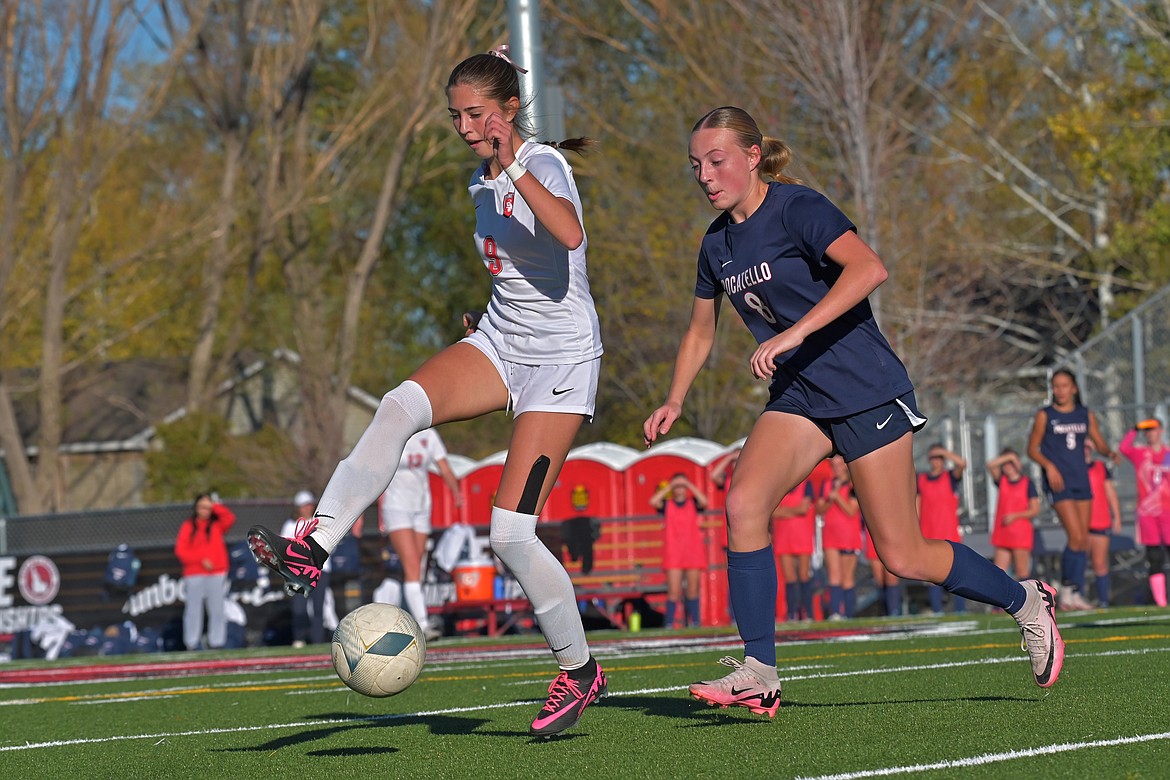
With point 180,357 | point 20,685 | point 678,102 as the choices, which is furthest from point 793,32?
point 180,357

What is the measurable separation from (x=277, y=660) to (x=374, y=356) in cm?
3352

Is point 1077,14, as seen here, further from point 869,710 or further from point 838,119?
point 869,710

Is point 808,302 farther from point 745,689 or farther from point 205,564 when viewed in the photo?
point 205,564

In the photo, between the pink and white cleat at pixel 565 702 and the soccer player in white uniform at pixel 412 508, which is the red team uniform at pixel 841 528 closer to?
the soccer player in white uniform at pixel 412 508

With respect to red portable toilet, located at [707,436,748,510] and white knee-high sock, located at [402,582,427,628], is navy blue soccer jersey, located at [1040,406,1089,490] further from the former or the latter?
white knee-high sock, located at [402,582,427,628]

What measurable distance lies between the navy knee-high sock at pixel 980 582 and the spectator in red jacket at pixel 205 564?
12.7m

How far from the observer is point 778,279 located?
18.5 ft

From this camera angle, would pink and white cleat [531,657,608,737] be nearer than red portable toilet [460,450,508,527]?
Yes

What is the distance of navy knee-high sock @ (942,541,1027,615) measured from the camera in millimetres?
5773

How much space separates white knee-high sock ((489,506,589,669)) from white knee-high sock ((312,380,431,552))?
432mm

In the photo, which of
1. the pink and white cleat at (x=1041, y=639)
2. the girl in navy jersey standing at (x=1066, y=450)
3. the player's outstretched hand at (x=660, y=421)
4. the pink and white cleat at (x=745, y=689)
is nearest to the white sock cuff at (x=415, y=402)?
the player's outstretched hand at (x=660, y=421)

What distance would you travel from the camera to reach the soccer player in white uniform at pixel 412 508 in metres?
13.4

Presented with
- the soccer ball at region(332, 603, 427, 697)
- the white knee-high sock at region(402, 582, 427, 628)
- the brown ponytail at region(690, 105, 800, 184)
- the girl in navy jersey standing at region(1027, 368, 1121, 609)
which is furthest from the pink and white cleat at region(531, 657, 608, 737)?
the girl in navy jersey standing at region(1027, 368, 1121, 609)

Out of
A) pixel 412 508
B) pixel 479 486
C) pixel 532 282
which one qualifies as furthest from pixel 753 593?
pixel 479 486
